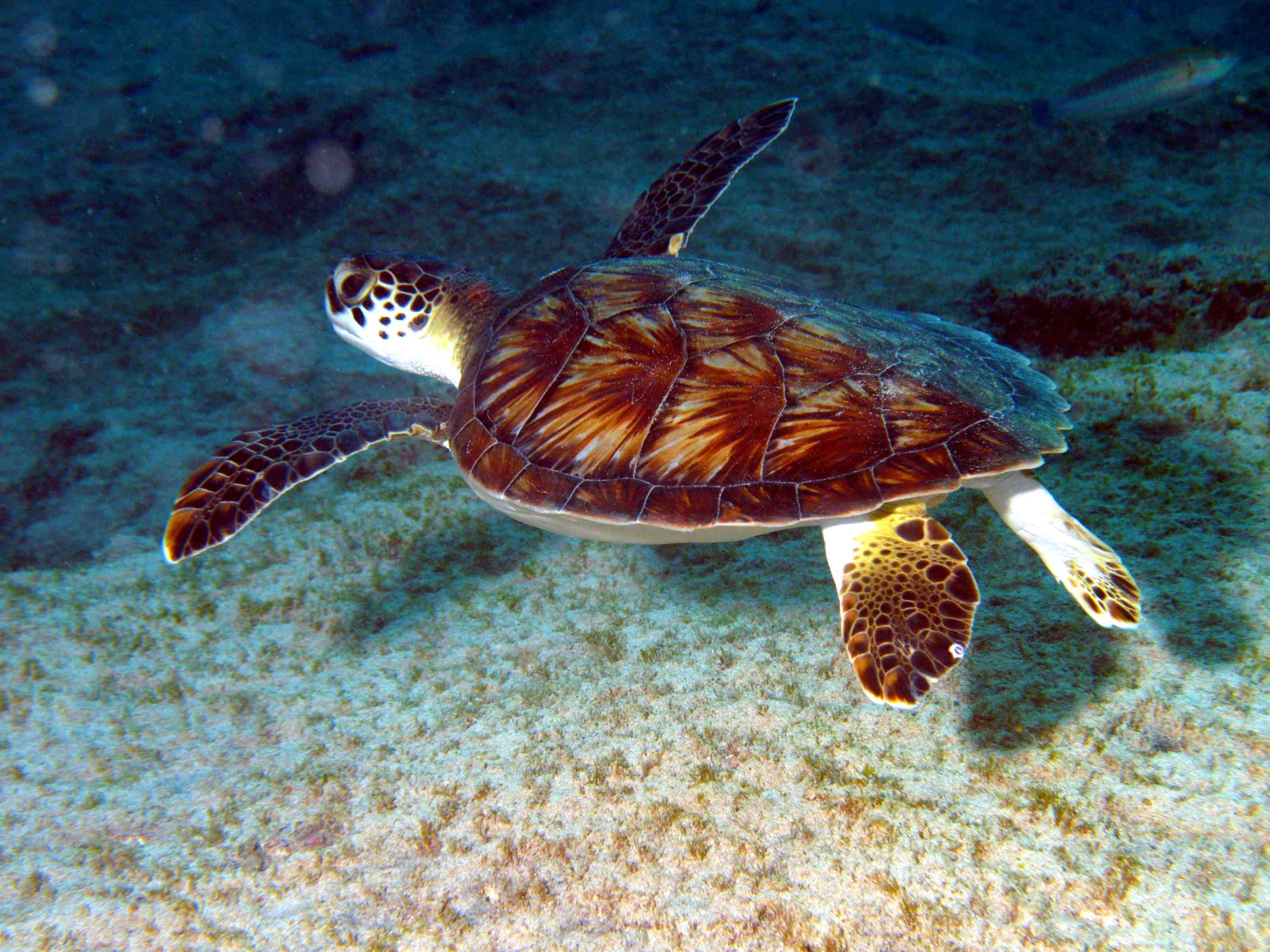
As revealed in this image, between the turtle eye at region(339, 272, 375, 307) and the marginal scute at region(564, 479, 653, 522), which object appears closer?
the marginal scute at region(564, 479, 653, 522)

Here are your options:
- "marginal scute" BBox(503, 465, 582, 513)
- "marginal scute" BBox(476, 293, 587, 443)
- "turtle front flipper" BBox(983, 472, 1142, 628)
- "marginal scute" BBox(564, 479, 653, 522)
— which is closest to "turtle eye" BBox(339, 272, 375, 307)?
"marginal scute" BBox(476, 293, 587, 443)

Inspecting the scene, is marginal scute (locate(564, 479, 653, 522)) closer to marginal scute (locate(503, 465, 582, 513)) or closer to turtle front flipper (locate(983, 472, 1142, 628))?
marginal scute (locate(503, 465, 582, 513))

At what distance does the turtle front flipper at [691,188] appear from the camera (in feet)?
11.6

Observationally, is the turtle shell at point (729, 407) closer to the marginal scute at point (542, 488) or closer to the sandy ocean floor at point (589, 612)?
the marginal scute at point (542, 488)

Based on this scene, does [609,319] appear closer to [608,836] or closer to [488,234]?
[608,836]

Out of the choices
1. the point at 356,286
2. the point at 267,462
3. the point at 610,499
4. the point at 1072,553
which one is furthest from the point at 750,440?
the point at 356,286

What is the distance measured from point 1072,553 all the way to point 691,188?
2.79m

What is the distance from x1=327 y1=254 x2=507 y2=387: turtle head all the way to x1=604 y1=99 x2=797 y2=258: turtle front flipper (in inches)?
33.6

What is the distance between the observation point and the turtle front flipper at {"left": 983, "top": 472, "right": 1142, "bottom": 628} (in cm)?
169

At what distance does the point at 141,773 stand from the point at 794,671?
7.89 feet

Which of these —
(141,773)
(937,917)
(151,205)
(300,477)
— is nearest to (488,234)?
(151,205)

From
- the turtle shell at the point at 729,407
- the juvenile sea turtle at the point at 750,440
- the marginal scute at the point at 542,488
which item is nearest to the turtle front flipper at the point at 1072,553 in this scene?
the juvenile sea turtle at the point at 750,440

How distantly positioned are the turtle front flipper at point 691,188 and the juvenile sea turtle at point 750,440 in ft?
2.60

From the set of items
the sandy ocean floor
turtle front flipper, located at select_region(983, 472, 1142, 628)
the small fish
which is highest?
the small fish
